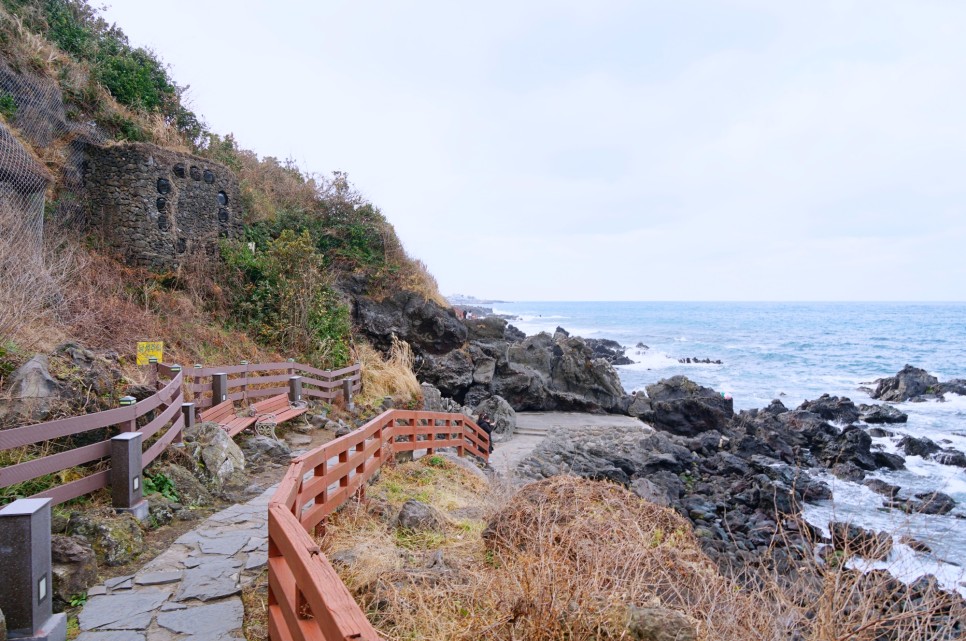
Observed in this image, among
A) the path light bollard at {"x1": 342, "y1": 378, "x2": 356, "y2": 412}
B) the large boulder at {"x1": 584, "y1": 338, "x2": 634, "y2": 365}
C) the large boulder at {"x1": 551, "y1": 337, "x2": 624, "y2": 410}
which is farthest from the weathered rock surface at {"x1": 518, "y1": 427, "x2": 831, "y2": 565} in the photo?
the large boulder at {"x1": 584, "y1": 338, "x2": 634, "y2": 365}

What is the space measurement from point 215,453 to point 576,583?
18.0ft

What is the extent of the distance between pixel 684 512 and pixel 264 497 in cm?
934

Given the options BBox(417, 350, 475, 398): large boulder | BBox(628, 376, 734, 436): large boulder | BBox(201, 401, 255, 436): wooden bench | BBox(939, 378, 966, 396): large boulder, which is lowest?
BBox(939, 378, 966, 396): large boulder

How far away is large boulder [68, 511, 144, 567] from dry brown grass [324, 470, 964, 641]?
168cm

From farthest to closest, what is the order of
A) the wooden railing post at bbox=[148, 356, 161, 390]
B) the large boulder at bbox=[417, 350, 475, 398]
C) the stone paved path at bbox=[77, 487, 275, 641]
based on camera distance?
1. the large boulder at bbox=[417, 350, 475, 398]
2. the wooden railing post at bbox=[148, 356, 161, 390]
3. the stone paved path at bbox=[77, 487, 275, 641]

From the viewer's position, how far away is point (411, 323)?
2038 cm

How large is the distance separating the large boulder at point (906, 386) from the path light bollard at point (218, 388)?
113 ft

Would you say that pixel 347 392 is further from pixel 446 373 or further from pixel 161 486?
pixel 161 486

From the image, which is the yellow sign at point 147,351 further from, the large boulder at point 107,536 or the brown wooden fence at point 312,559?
the large boulder at point 107,536

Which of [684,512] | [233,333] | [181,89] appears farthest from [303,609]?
[181,89]

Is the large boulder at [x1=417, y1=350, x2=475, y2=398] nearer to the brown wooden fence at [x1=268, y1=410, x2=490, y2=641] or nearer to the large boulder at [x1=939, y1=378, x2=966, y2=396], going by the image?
the brown wooden fence at [x1=268, y1=410, x2=490, y2=641]

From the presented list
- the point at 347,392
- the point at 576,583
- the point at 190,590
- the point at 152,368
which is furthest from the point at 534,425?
the point at 576,583

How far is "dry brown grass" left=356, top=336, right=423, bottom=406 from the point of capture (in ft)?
51.4

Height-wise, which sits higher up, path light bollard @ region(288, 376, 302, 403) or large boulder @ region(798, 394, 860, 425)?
path light bollard @ region(288, 376, 302, 403)
